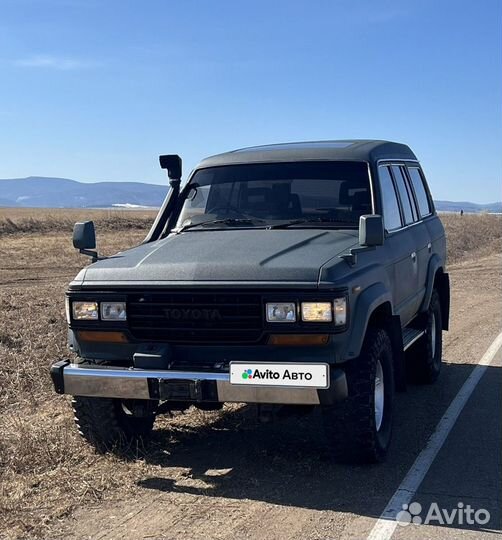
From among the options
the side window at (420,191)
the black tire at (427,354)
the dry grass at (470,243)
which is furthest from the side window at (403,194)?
the dry grass at (470,243)

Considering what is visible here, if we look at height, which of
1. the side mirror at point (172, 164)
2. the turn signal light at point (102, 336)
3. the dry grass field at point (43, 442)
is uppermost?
the side mirror at point (172, 164)

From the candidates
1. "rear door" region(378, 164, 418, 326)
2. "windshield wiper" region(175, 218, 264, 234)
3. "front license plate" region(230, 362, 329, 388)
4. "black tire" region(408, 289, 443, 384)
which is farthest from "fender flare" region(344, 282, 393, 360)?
"black tire" region(408, 289, 443, 384)

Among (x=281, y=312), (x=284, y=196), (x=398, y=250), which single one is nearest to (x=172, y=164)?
(x=284, y=196)

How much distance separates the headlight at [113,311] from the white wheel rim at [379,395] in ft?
5.58

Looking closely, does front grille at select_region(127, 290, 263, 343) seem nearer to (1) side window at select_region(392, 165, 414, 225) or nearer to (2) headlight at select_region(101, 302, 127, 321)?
(2) headlight at select_region(101, 302, 127, 321)

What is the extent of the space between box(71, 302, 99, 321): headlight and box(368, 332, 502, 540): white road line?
212 centimetres

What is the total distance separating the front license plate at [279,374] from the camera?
428 centimetres

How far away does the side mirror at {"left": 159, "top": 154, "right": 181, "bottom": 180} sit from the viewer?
21.9 ft

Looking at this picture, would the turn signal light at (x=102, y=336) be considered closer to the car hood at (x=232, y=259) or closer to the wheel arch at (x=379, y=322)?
the car hood at (x=232, y=259)

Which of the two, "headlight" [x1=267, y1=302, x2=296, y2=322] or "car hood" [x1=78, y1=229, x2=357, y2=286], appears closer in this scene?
"headlight" [x1=267, y1=302, x2=296, y2=322]

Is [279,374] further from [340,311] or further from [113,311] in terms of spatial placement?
[113,311]

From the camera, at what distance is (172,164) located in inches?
263

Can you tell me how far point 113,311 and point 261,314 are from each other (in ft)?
3.19

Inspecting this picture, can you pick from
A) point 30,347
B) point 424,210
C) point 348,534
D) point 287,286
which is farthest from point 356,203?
point 30,347
